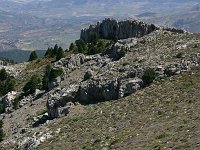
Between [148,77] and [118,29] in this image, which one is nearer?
[148,77]

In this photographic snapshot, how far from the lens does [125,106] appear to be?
49.2 metres

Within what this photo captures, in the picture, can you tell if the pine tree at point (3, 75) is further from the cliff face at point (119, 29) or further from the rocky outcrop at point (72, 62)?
the cliff face at point (119, 29)

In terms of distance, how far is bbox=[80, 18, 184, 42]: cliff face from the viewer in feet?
366

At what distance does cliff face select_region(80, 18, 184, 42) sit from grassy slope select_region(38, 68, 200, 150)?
164 ft

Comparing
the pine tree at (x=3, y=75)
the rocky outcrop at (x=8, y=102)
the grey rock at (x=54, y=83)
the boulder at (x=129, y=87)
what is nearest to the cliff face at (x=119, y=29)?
the grey rock at (x=54, y=83)

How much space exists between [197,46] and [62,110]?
69.9 ft

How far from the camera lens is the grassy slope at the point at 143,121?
114 feet

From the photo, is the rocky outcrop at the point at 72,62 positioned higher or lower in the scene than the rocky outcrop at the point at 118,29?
lower

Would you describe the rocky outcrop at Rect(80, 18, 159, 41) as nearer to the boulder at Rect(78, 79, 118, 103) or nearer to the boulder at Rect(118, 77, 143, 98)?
the boulder at Rect(78, 79, 118, 103)

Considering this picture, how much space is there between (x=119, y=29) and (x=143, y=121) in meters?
84.6

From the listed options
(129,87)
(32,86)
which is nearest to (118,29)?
(32,86)

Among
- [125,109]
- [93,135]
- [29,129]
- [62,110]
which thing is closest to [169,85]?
[125,109]

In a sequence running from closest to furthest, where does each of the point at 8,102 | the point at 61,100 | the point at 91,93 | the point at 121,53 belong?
1. the point at 91,93
2. the point at 61,100
3. the point at 121,53
4. the point at 8,102

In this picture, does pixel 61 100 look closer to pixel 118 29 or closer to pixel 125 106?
pixel 125 106
